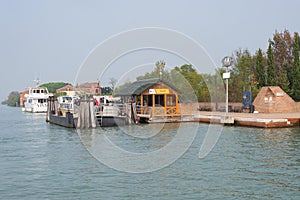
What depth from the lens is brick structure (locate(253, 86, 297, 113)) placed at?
118 ft

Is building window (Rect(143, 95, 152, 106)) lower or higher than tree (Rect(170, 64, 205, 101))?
lower

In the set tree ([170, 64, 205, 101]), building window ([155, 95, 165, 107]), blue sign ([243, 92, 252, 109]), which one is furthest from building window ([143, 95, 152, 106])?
tree ([170, 64, 205, 101])

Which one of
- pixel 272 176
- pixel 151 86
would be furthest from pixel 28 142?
pixel 272 176

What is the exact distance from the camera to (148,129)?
93.0ft

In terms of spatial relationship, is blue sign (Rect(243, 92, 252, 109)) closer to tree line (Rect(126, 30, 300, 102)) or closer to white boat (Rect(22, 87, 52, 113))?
tree line (Rect(126, 30, 300, 102))

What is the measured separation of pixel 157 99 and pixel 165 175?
20.4 m

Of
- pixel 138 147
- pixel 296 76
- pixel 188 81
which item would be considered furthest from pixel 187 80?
pixel 138 147

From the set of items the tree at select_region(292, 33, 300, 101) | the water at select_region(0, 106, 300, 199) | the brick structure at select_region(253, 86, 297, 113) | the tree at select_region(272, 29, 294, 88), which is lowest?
the water at select_region(0, 106, 300, 199)

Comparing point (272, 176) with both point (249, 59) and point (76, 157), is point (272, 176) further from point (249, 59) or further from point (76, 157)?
point (249, 59)

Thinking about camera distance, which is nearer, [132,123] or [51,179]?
[51,179]

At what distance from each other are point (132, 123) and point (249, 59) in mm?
29609

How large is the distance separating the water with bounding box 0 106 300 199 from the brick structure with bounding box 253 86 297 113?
598 inches

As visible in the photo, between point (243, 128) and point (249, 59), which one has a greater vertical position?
point (249, 59)

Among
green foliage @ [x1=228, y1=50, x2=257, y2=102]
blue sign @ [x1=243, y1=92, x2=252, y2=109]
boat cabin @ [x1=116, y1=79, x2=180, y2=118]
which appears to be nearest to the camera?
boat cabin @ [x1=116, y1=79, x2=180, y2=118]
